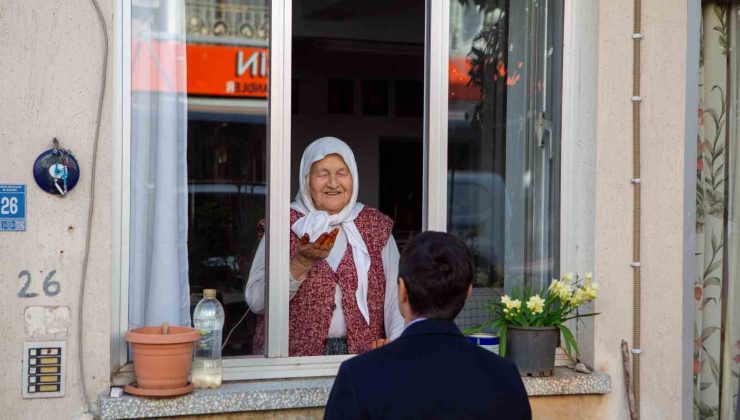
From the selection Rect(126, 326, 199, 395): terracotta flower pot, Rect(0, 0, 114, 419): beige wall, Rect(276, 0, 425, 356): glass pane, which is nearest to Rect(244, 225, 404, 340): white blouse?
Rect(276, 0, 425, 356): glass pane

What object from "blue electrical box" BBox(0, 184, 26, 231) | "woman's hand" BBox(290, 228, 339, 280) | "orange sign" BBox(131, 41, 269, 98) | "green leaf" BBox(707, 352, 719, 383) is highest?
"orange sign" BBox(131, 41, 269, 98)

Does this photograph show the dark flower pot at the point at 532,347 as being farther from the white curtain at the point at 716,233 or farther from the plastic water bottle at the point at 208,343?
the plastic water bottle at the point at 208,343

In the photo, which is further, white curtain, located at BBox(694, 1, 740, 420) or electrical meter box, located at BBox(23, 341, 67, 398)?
white curtain, located at BBox(694, 1, 740, 420)

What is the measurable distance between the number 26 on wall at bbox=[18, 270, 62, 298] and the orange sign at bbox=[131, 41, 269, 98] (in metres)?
0.75

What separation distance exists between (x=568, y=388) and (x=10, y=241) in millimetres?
2149

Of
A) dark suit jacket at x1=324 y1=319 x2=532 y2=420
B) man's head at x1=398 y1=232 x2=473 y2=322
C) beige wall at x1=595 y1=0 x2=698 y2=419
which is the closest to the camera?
dark suit jacket at x1=324 y1=319 x2=532 y2=420

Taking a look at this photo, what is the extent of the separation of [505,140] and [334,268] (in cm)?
97

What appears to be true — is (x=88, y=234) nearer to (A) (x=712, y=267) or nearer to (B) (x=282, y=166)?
(B) (x=282, y=166)

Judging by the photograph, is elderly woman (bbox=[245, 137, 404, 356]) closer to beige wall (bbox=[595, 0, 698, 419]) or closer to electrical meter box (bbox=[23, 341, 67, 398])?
electrical meter box (bbox=[23, 341, 67, 398])

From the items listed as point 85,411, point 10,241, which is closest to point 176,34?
point 10,241

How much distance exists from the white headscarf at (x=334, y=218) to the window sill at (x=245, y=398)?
0.51 meters

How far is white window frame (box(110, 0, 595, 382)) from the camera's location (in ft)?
11.7

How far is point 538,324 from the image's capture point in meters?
3.93

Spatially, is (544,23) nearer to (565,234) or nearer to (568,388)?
(565,234)
